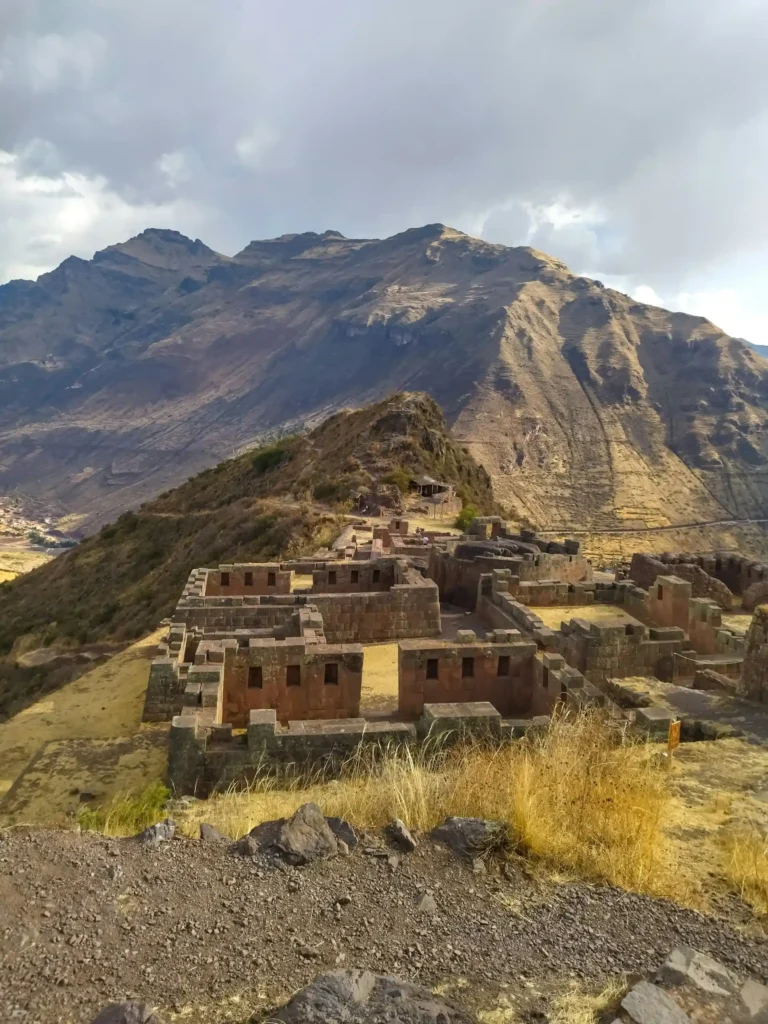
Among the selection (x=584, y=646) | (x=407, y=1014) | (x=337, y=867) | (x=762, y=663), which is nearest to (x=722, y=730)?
(x=762, y=663)

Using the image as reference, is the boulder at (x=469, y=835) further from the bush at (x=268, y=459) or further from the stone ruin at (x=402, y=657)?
the bush at (x=268, y=459)

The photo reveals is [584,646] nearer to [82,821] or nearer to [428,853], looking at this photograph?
[428,853]

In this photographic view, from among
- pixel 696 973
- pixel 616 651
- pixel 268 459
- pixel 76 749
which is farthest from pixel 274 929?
pixel 268 459

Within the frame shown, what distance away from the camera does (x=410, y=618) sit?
17.2 metres

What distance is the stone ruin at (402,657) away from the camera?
9594 mm

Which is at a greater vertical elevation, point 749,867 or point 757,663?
point 757,663

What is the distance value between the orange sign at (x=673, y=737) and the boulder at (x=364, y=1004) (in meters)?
6.28

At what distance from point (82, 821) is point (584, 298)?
17561 cm

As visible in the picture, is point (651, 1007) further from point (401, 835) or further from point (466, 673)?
point (466, 673)

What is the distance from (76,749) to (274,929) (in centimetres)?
871

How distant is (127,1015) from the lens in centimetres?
402

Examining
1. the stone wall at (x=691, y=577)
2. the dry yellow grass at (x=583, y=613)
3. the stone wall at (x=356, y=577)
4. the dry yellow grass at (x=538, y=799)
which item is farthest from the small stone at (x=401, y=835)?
the stone wall at (x=691, y=577)

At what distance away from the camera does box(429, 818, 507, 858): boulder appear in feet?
20.2

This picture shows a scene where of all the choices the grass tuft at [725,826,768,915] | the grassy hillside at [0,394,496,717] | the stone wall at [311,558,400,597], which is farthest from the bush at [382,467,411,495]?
the grass tuft at [725,826,768,915]
